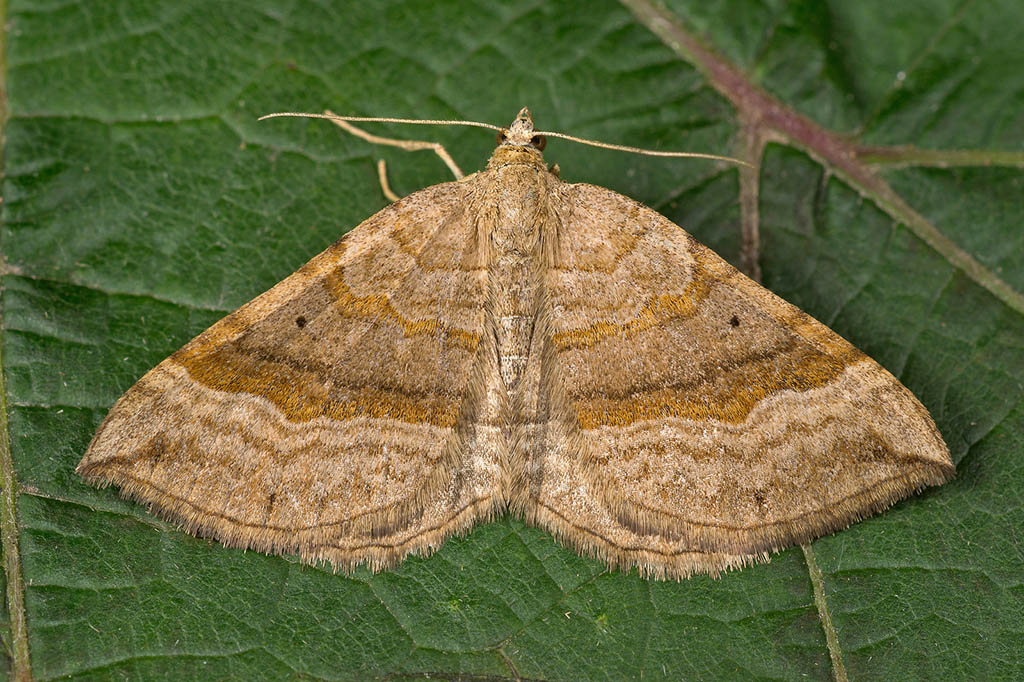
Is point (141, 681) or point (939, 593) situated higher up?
point (939, 593)

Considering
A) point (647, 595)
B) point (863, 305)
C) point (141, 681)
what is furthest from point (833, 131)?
point (141, 681)

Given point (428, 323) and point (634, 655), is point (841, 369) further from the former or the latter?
point (428, 323)

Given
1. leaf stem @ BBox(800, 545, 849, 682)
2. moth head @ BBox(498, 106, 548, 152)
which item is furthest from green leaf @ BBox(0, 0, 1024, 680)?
moth head @ BBox(498, 106, 548, 152)

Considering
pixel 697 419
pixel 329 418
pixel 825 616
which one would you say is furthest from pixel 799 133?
pixel 329 418

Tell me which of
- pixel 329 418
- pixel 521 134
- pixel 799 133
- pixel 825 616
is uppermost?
pixel 799 133

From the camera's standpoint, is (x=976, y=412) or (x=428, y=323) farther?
(x=976, y=412)

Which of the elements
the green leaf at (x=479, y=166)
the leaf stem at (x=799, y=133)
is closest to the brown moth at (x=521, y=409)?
the green leaf at (x=479, y=166)

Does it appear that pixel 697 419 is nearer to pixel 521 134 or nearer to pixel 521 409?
pixel 521 409
